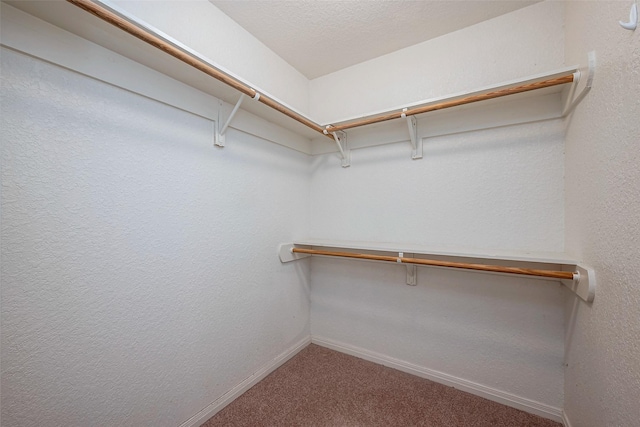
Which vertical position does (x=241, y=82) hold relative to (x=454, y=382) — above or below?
above

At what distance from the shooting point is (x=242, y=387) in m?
1.47

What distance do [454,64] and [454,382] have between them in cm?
201

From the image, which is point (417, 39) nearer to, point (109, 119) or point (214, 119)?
point (214, 119)

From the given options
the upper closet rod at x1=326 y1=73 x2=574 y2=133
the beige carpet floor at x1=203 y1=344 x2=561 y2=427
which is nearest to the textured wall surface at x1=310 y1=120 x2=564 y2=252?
the upper closet rod at x1=326 y1=73 x2=574 y2=133

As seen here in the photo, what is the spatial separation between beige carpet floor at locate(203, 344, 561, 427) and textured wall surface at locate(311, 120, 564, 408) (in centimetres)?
14

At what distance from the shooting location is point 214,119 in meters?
1.33

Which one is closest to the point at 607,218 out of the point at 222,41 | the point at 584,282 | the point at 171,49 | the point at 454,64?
the point at 584,282

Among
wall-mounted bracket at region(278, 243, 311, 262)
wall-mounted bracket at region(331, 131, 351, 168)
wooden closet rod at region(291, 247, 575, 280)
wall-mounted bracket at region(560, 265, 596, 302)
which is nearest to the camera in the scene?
wall-mounted bracket at region(560, 265, 596, 302)

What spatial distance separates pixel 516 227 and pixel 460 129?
660 millimetres

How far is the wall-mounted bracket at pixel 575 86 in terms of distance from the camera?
0.92 metres

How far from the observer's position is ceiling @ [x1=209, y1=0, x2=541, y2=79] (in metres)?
1.35

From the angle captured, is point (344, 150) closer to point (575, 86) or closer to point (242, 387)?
point (575, 86)

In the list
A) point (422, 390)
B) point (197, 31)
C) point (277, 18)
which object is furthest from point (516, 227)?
point (197, 31)

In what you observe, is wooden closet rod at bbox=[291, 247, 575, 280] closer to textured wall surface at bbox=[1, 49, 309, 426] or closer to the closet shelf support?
the closet shelf support
